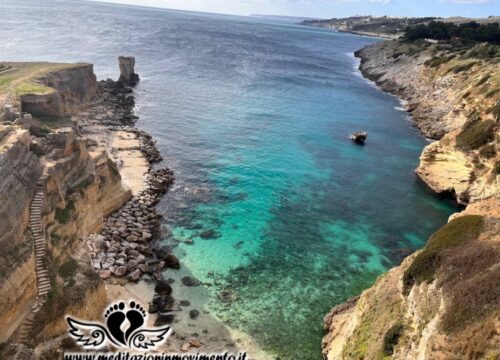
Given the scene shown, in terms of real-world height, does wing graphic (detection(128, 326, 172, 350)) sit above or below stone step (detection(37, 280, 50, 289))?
below

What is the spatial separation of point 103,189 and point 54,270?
555 inches

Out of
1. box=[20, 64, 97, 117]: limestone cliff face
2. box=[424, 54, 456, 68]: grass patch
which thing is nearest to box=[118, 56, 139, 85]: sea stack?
box=[20, 64, 97, 117]: limestone cliff face

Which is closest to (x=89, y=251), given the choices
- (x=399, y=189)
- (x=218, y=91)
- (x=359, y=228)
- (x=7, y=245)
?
(x=7, y=245)

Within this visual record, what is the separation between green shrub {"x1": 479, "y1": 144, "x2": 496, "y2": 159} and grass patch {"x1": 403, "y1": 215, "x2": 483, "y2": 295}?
25.2m

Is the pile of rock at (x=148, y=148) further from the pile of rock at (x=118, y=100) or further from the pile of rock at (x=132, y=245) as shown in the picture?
the pile of rock at (x=132, y=245)

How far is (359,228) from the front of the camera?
4328cm

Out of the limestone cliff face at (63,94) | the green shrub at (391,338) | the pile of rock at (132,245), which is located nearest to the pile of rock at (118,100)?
the limestone cliff face at (63,94)

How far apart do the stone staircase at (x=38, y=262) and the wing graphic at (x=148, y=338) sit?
5.66 metres

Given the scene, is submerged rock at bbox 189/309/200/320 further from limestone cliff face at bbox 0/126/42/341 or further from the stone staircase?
limestone cliff face at bbox 0/126/42/341

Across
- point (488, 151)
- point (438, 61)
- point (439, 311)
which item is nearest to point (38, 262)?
point (439, 311)

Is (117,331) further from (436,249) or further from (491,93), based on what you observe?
(491,93)

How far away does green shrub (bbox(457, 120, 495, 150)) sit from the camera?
4766 centimetres

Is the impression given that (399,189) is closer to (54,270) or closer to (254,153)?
(254,153)

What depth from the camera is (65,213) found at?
31.1 m
